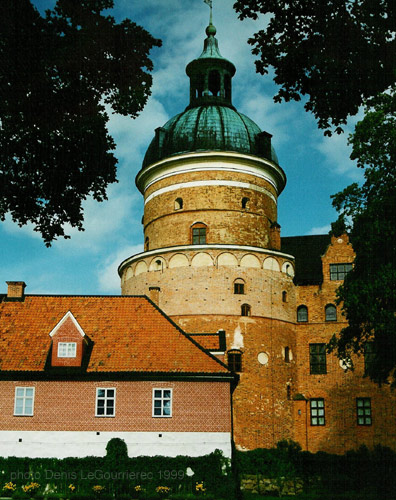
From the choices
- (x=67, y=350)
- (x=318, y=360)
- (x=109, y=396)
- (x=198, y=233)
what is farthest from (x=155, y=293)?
(x=318, y=360)

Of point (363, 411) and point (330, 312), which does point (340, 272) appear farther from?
point (363, 411)

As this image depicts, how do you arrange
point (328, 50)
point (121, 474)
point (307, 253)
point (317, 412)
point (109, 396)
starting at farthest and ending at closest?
point (307, 253), point (317, 412), point (109, 396), point (121, 474), point (328, 50)

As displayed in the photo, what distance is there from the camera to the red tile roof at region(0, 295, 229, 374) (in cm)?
2419

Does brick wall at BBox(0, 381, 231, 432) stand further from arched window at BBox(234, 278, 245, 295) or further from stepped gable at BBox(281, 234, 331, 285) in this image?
stepped gable at BBox(281, 234, 331, 285)

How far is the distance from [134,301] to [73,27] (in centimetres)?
1692

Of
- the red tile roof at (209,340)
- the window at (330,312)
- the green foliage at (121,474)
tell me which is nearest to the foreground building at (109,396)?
the green foliage at (121,474)

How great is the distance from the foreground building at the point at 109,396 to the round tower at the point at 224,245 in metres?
7.19

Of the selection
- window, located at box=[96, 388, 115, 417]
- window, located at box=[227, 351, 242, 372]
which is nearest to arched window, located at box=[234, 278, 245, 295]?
window, located at box=[227, 351, 242, 372]

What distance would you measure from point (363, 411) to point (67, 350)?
17184 millimetres

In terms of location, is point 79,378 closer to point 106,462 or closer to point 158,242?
point 106,462

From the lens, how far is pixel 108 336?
25609mm

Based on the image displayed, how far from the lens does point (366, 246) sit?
61.8 feet

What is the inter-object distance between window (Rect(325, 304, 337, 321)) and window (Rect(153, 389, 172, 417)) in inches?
572

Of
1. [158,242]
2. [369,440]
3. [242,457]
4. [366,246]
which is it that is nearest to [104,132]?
[366,246]
